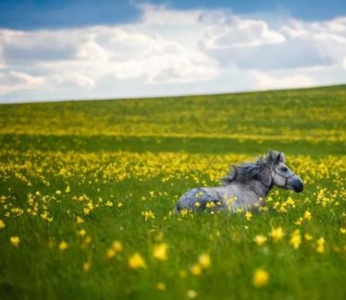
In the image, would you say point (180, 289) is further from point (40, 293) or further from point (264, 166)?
point (264, 166)

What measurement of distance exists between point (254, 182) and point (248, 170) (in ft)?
0.90

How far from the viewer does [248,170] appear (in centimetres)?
1048

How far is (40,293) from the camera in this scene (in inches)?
175

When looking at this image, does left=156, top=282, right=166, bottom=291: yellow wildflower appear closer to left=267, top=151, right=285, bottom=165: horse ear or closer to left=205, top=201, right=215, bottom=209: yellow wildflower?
left=205, top=201, right=215, bottom=209: yellow wildflower

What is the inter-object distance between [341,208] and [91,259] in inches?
234

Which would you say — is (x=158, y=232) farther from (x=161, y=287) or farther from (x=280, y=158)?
(x=280, y=158)

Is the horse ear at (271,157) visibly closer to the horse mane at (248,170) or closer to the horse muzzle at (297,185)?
the horse mane at (248,170)

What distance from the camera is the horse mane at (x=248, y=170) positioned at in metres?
10.4

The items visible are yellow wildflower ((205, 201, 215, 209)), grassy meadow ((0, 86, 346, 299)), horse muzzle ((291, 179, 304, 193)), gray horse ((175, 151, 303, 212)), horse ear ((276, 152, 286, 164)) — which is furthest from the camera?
horse ear ((276, 152, 286, 164))

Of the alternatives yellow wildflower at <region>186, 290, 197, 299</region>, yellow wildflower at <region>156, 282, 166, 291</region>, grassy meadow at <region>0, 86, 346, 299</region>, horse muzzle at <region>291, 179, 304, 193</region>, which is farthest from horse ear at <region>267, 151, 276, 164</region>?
yellow wildflower at <region>186, 290, 197, 299</region>

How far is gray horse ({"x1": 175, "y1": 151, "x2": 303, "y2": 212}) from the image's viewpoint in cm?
970

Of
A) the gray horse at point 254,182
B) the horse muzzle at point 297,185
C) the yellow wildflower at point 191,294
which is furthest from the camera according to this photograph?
the horse muzzle at point 297,185

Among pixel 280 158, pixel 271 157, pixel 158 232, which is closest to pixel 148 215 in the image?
pixel 158 232

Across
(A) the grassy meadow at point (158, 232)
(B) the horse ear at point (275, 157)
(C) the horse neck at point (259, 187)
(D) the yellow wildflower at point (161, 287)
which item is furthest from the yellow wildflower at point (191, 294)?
(B) the horse ear at point (275, 157)
